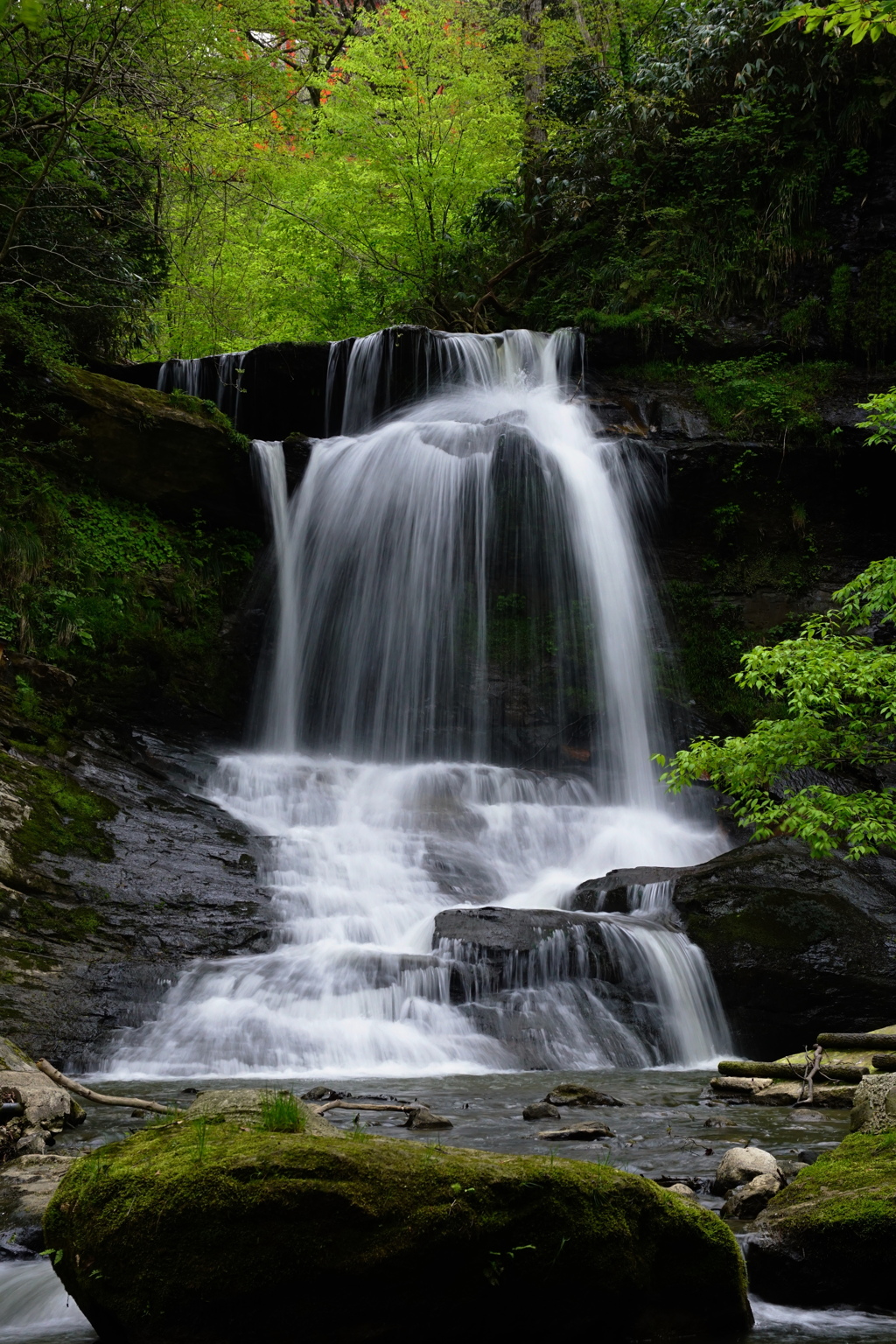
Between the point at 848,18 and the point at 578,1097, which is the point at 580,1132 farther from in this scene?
the point at 848,18

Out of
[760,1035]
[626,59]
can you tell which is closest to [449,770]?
[760,1035]

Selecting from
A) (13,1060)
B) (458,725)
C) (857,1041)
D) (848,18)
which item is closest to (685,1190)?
(857,1041)

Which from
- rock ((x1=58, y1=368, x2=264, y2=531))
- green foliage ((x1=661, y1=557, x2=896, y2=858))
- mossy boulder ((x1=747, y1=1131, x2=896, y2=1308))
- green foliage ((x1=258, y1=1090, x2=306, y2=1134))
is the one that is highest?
rock ((x1=58, y1=368, x2=264, y2=531))

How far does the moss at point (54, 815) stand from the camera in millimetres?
9352

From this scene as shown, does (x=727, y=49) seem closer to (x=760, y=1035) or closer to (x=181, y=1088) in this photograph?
(x=760, y=1035)

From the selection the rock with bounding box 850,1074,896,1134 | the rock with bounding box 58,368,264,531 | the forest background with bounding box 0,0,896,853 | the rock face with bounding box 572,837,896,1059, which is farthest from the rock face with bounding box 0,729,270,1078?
the rock with bounding box 850,1074,896,1134

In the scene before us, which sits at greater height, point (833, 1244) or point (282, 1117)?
point (282, 1117)

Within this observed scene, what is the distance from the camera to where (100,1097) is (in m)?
5.23

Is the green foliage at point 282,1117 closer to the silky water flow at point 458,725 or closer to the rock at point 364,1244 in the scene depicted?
the rock at point 364,1244

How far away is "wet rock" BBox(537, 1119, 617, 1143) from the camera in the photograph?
201 inches

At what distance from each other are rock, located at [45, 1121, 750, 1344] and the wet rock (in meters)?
2.12

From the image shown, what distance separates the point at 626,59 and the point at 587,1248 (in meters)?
23.8

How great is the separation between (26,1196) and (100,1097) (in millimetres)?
1250

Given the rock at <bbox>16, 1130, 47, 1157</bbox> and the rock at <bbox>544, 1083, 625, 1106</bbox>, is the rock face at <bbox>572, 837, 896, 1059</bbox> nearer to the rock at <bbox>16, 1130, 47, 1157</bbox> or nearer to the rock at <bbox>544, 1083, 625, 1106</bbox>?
the rock at <bbox>544, 1083, 625, 1106</bbox>
